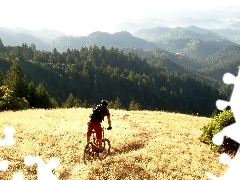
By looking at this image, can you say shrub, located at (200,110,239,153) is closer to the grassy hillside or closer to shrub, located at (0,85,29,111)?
the grassy hillside

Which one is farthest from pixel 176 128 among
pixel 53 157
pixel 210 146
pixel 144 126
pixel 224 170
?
pixel 53 157

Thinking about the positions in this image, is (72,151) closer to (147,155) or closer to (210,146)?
(147,155)

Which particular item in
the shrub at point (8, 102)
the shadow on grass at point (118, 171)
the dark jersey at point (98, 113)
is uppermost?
the dark jersey at point (98, 113)

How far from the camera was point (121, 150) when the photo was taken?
20828 millimetres

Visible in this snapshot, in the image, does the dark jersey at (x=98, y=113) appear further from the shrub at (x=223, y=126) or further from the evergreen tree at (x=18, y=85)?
the evergreen tree at (x=18, y=85)

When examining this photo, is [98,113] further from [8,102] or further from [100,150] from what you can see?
[8,102]

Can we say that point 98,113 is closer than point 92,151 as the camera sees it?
Yes

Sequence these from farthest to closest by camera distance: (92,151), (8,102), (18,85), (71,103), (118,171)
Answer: (71,103) < (18,85) < (8,102) < (92,151) < (118,171)

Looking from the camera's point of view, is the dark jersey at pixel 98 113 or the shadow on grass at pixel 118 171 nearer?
the shadow on grass at pixel 118 171

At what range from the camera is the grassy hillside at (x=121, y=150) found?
661 inches

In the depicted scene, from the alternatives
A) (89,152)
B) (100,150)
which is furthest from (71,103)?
(100,150)

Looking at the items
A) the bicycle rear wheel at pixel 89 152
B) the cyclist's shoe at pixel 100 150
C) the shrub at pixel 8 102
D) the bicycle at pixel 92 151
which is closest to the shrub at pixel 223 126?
the bicycle at pixel 92 151

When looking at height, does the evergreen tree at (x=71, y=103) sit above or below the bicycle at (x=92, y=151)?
below

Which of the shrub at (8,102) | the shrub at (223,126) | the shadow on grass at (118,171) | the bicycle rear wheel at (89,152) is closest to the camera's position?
the shadow on grass at (118,171)
